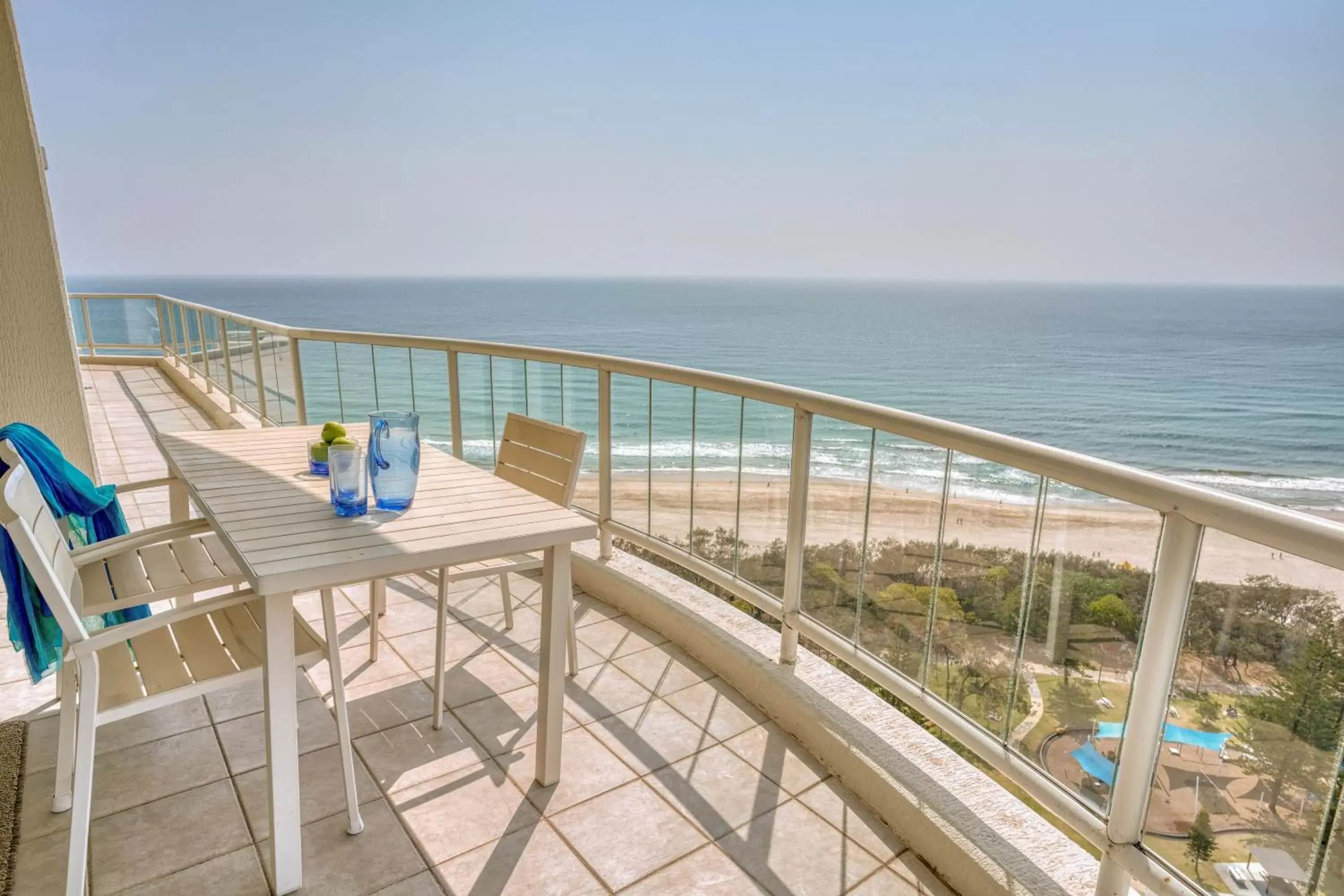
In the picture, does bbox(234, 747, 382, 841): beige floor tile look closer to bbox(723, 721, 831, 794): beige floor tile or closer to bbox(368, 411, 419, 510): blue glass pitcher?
bbox(368, 411, 419, 510): blue glass pitcher

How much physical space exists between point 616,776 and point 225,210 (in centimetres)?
7811

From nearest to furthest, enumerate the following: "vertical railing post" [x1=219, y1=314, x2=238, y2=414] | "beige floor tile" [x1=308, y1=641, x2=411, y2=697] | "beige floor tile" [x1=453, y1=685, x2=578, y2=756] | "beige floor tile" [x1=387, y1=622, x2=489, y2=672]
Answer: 1. "beige floor tile" [x1=453, y1=685, x2=578, y2=756]
2. "beige floor tile" [x1=308, y1=641, x2=411, y2=697]
3. "beige floor tile" [x1=387, y1=622, x2=489, y2=672]
4. "vertical railing post" [x1=219, y1=314, x2=238, y2=414]

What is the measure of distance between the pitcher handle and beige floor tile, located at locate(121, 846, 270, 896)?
39.3 inches

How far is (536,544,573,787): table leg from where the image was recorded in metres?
1.96

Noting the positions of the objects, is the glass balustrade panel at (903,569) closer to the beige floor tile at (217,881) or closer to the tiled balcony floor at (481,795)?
the tiled balcony floor at (481,795)

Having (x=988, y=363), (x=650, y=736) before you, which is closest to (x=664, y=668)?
(x=650, y=736)

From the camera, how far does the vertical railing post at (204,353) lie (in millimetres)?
7340

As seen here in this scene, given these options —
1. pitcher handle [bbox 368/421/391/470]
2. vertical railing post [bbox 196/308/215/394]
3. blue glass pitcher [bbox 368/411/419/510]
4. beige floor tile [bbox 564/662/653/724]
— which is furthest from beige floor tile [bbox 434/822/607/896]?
vertical railing post [bbox 196/308/215/394]

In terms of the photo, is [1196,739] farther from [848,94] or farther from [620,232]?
[620,232]

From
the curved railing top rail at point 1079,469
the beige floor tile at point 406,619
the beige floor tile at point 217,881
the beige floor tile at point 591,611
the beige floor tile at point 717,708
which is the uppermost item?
the curved railing top rail at point 1079,469

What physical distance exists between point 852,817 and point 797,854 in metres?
0.22

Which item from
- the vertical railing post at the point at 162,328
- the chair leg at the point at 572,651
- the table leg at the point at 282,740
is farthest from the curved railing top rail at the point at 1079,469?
the vertical railing post at the point at 162,328

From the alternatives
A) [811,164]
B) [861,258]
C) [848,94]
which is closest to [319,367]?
[848,94]

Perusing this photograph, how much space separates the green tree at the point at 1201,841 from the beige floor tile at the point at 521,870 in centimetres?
120
